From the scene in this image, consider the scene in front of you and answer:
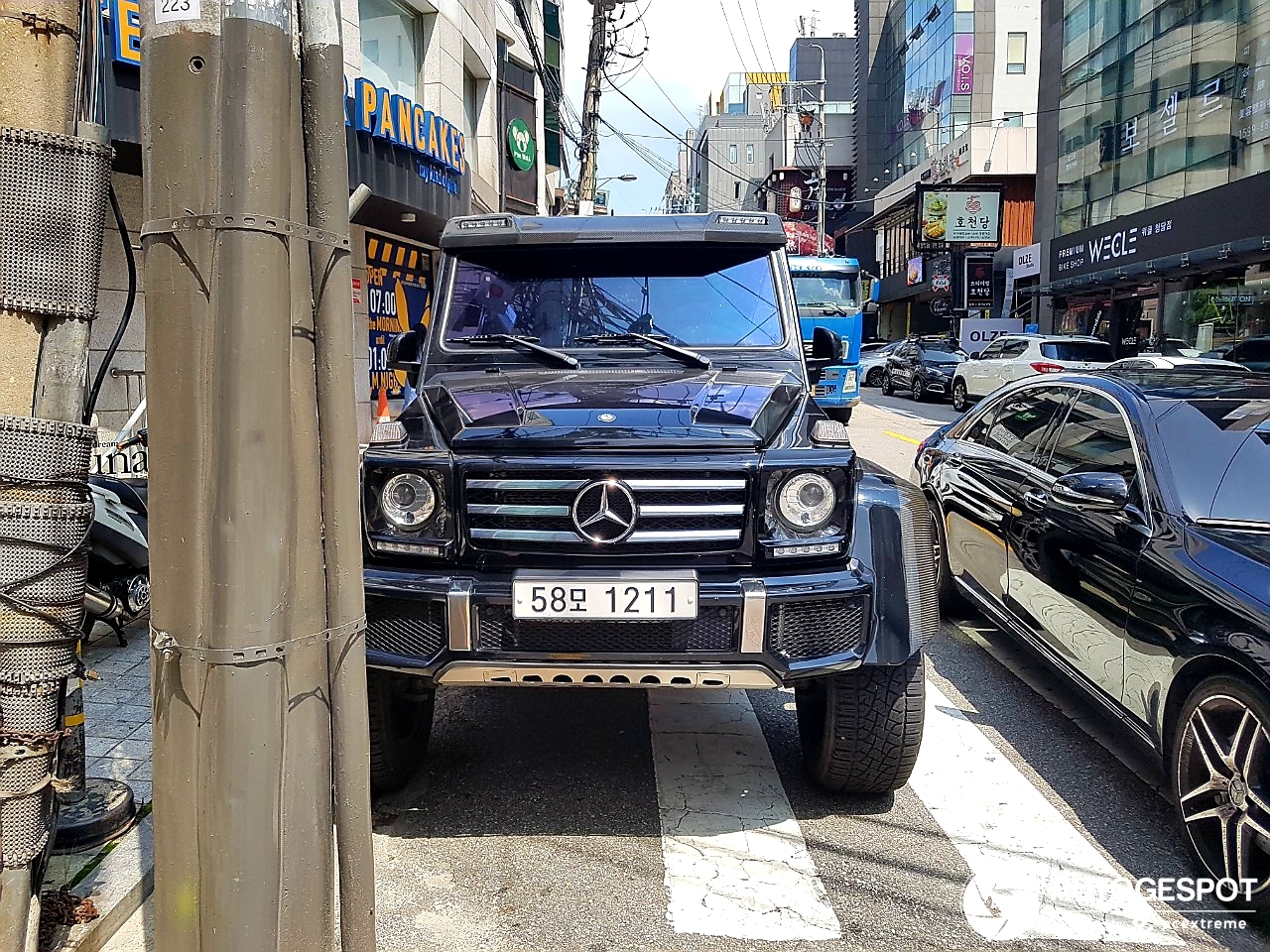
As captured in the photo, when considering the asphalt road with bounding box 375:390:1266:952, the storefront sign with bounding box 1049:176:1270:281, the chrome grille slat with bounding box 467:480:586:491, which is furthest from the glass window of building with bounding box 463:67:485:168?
the chrome grille slat with bounding box 467:480:586:491

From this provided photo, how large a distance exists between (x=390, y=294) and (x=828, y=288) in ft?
26.0

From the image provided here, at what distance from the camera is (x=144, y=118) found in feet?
6.74

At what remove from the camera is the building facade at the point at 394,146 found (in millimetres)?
10102

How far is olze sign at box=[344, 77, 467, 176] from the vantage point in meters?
12.1

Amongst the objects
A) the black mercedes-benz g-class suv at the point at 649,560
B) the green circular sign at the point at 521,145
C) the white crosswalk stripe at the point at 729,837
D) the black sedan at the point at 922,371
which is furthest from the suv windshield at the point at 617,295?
the black sedan at the point at 922,371

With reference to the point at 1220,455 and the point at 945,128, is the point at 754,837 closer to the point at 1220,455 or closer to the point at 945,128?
the point at 1220,455

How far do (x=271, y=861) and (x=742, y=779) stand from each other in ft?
7.42

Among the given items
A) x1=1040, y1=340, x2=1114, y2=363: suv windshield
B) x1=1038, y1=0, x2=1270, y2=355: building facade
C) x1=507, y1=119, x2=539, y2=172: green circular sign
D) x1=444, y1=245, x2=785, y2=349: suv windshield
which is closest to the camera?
x1=444, y1=245, x2=785, y2=349: suv windshield

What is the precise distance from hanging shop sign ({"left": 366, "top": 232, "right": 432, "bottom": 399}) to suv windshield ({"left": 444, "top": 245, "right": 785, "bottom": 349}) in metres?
10.1

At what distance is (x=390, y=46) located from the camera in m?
14.6

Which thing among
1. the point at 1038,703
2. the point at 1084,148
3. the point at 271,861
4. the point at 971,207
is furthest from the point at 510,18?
the point at 971,207

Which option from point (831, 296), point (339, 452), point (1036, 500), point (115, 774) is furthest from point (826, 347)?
point (831, 296)

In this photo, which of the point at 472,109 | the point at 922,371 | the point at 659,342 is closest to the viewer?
the point at 659,342

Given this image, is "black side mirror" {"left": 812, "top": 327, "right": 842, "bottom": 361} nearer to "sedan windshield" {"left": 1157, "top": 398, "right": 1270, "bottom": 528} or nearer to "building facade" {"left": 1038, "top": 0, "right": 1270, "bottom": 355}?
"sedan windshield" {"left": 1157, "top": 398, "right": 1270, "bottom": 528}
